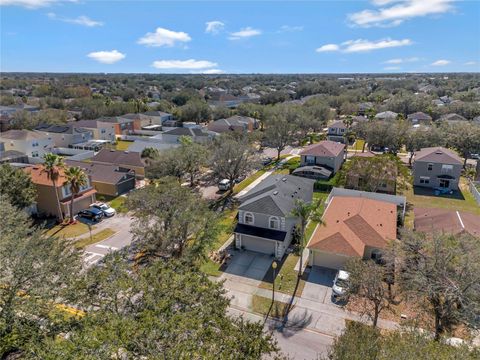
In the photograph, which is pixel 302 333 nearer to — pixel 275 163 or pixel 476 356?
pixel 476 356

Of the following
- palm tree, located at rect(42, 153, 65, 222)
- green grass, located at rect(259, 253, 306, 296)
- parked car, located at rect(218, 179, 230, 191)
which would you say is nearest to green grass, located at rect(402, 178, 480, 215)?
green grass, located at rect(259, 253, 306, 296)

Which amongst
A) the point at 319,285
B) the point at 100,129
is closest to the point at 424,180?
the point at 319,285

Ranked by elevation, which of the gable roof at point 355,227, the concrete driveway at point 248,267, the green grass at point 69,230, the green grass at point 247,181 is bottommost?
the concrete driveway at point 248,267

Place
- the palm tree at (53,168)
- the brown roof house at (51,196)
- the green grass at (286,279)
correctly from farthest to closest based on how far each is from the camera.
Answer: the brown roof house at (51,196) → the palm tree at (53,168) → the green grass at (286,279)

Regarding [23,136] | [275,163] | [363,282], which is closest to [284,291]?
[363,282]

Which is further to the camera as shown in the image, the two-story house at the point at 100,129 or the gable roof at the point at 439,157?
the two-story house at the point at 100,129

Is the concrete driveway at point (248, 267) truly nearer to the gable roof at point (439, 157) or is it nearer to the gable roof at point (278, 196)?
the gable roof at point (278, 196)

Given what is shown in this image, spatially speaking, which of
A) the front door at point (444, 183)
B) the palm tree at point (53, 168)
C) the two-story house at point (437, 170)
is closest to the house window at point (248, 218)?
the palm tree at point (53, 168)

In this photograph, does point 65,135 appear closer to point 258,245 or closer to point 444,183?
point 258,245
